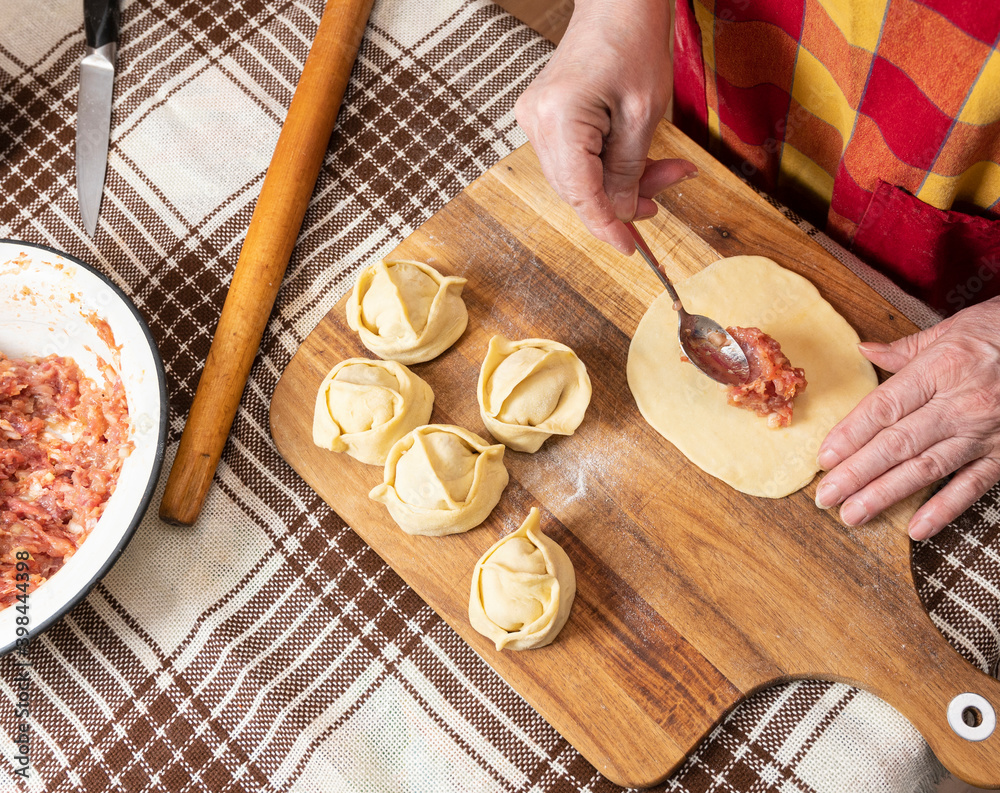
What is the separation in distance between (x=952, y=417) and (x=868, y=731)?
2.13 feet

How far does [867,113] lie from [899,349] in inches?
19.3

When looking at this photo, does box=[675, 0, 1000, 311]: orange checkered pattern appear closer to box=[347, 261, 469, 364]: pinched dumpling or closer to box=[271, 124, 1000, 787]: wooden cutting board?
box=[271, 124, 1000, 787]: wooden cutting board

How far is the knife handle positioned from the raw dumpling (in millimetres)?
1224

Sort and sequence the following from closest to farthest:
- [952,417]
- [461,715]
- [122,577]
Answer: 1. [952,417]
2. [461,715]
3. [122,577]

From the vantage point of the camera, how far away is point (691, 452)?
5.32 feet

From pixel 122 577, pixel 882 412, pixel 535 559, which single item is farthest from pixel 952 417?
pixel 122 577

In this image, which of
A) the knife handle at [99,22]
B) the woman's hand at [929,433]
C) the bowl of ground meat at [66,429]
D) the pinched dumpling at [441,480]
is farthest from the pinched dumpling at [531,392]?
the knife handle at [99,22]

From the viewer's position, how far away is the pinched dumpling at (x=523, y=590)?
1.47 m

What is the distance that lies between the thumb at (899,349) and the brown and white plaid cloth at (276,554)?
13.9 inches

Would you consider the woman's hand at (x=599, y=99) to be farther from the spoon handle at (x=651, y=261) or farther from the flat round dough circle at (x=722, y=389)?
the flat round dough circle at (x=722, y=389)

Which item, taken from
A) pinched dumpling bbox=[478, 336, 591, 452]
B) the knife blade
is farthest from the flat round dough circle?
the knife blade

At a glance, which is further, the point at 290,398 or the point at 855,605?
the point at 290,398

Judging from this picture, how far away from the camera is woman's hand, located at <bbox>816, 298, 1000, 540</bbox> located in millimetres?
1423

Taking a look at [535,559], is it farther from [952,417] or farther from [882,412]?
[952,417]
